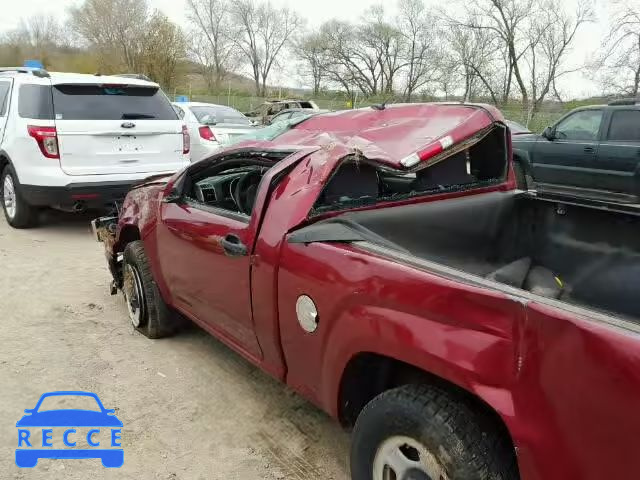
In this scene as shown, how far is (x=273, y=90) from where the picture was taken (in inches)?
2354

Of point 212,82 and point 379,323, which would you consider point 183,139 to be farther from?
point 212,82

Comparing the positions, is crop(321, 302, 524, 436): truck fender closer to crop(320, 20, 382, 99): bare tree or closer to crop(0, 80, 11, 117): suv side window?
crop(0, 80, 11, 117): suv side window

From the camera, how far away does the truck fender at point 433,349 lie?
5.35 ft

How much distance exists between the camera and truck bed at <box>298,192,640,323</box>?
9.16 feet

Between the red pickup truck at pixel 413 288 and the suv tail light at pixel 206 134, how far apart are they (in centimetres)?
587

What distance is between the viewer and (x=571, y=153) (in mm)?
9148

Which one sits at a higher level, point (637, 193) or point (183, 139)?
point (183, 139)

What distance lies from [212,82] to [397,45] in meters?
17.9

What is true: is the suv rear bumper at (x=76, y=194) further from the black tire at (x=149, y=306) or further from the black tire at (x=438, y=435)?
the black tire at (x=438, y=435)

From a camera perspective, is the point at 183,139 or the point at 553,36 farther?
→ the point at 553,36

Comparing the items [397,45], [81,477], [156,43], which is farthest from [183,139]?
[397,45]

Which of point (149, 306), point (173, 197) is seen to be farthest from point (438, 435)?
point (149, 306)

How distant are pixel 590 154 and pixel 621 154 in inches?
20.8

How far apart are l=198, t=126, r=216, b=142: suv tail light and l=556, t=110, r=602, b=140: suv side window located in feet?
19.4
